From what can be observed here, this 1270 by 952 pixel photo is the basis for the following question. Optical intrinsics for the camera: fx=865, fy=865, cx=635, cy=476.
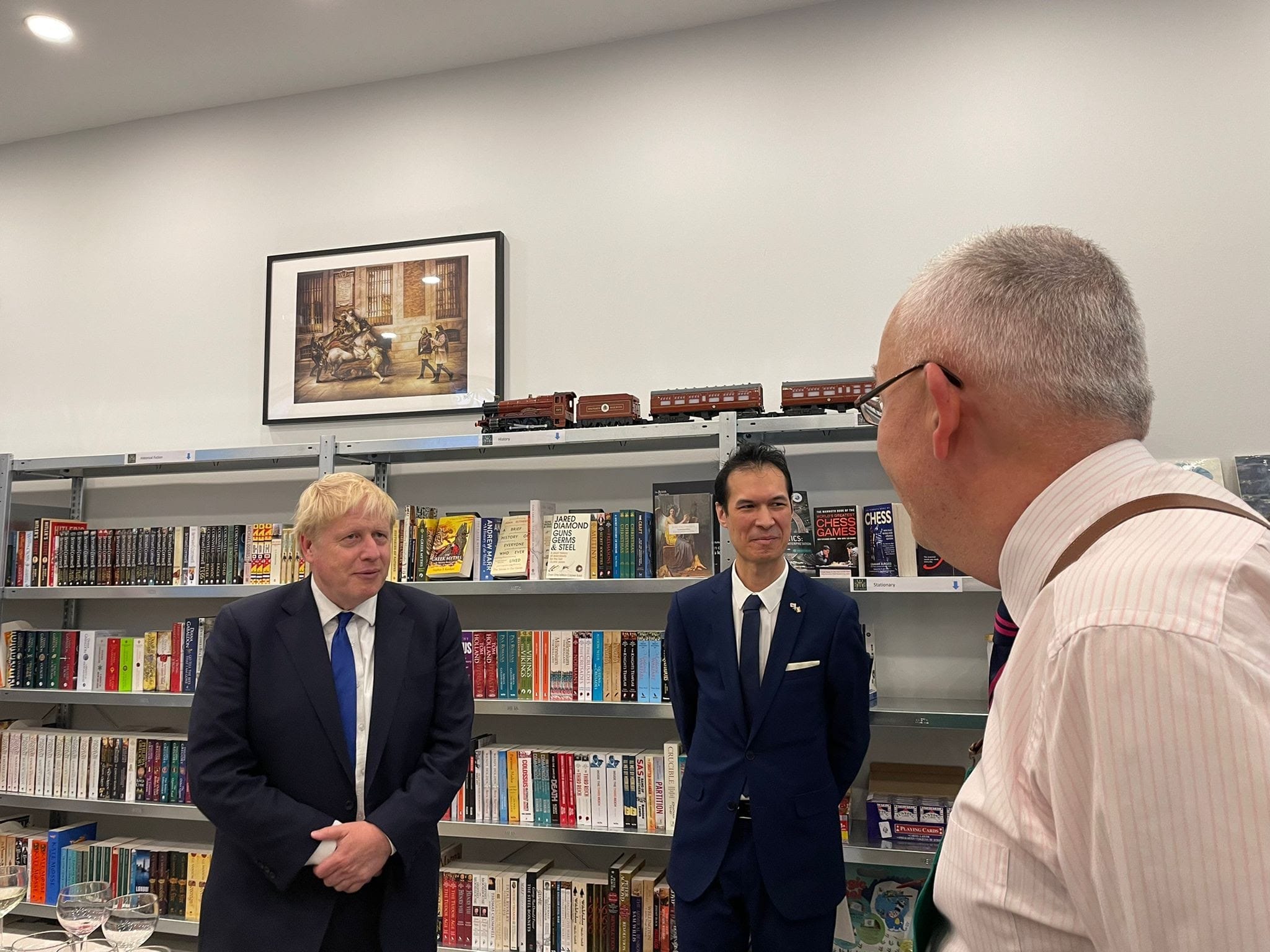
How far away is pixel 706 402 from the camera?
10.1 ft

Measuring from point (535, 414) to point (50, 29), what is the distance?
2653 millimetres

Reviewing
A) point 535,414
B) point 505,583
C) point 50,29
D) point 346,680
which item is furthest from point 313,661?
point 50,29

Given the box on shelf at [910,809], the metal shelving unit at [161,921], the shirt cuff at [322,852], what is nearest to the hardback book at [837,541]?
the box on shelf at [910,809]

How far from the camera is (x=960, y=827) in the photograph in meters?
0.66

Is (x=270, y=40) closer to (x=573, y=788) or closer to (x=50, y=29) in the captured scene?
(x=50, y=29)

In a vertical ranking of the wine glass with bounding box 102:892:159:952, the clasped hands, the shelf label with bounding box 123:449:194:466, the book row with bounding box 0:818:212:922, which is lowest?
the book row with bounding box 0:818:212:922

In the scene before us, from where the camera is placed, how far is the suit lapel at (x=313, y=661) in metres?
2.08

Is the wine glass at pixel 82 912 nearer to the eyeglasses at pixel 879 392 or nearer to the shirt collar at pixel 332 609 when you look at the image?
the shirt collar at pixel 332 609

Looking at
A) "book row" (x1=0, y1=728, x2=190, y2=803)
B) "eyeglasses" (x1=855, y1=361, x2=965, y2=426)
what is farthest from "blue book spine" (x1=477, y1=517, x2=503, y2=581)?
"eyeglasses" (x1=855, y1=361, x2=965, y2=426)

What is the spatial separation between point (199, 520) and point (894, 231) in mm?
3269

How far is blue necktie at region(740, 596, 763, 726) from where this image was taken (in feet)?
7.76

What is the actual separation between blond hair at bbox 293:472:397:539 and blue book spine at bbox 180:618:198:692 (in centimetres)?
153

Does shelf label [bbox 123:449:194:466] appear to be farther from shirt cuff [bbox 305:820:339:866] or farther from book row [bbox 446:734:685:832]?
shirt cuff [bbox 305:820:339:866]

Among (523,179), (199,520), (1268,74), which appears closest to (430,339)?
(523,179)
